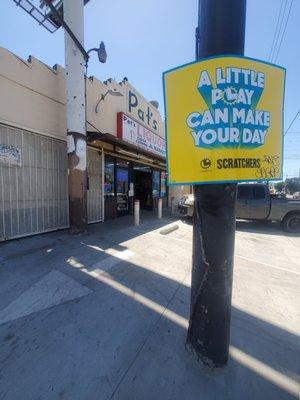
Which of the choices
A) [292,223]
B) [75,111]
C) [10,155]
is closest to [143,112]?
[75,111]

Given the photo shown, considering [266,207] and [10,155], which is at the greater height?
[10,155]

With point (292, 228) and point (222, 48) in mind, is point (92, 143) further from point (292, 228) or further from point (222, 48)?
point (292, 228)

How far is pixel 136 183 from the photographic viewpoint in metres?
15.5

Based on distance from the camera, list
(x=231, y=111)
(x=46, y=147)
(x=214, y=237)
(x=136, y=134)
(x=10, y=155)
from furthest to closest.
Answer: (x=136, y=134) → (x=46, y=147) → (x=10, y=155) → (x=214, y=237) → (x=231, y=111)

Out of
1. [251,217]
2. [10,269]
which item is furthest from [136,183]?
[10,269]

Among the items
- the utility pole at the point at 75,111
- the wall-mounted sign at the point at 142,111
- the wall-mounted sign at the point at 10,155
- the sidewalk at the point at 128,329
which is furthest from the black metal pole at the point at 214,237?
the wall-mounted sign at the point at 142,111

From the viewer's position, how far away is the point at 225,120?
190 cm

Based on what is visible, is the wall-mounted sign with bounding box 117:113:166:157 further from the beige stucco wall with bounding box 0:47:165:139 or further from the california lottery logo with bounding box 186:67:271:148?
the california lottery logo with bounding box 186:67:271:148

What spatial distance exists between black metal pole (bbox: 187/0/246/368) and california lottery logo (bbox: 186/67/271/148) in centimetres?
23

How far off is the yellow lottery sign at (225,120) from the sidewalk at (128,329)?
1788 millimetres

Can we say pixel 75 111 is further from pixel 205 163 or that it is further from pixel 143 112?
pixel 143 112

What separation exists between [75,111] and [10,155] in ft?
7.10

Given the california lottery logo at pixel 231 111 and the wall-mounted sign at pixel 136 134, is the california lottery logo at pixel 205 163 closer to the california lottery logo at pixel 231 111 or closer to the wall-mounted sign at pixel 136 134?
the california lottery logo at pixel 231 111

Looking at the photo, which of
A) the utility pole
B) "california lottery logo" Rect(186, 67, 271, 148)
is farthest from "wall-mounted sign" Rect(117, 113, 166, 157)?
"california lottery logo" Rect(186, 67, 271, 148)
